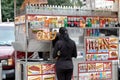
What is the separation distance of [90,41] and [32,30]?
1.56m

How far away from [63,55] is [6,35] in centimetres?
387

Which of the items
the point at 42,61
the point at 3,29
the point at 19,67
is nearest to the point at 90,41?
the point at 42,61

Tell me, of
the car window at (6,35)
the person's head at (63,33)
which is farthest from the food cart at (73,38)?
the car window at (6,35)

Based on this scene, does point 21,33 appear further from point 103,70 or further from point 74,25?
point 103,70

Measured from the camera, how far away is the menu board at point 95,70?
9.23 m

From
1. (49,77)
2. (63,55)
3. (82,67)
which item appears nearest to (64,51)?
(63,55)

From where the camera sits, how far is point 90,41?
9.30 meters

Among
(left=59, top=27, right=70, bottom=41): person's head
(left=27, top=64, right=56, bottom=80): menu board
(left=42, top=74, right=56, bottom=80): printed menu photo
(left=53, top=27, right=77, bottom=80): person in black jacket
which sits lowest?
(left=42, top=74, right=56, bottom=80): printed menu photo

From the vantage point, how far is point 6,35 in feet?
38.7

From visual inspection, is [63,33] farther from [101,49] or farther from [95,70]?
[95,70]

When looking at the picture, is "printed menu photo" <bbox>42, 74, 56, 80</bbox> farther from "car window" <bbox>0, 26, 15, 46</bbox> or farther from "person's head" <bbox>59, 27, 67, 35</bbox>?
"car window" <bbox>0, 26, 15, 46</bbox>

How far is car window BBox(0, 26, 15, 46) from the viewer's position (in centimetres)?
1155

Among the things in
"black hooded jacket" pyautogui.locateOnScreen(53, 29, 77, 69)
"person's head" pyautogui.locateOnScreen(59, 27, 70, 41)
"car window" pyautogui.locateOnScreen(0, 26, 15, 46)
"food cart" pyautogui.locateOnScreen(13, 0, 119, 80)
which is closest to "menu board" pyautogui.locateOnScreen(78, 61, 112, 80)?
"food cart" pyautogui.locateOnScreen(13, 0, 119, 80)

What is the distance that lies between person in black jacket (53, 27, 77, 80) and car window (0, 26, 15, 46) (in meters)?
3.40
